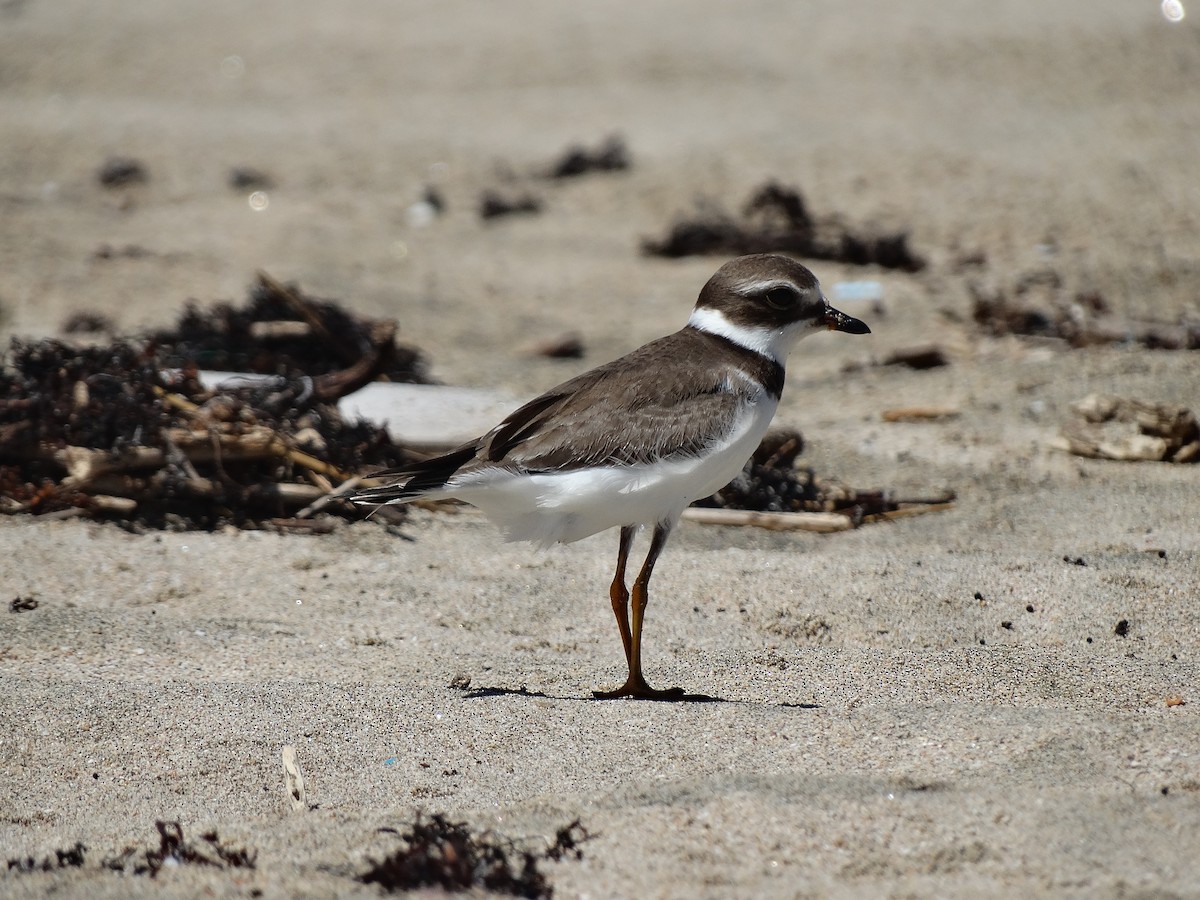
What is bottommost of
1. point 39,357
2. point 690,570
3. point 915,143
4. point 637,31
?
point 690,570

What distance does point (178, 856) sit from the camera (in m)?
3.10

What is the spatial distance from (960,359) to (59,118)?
9.88 metres

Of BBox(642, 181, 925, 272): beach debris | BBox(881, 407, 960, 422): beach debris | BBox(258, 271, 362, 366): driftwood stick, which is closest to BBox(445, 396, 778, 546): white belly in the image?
BBox(881, 407, 960, 422): beach debris

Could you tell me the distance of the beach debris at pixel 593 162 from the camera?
12.0 m

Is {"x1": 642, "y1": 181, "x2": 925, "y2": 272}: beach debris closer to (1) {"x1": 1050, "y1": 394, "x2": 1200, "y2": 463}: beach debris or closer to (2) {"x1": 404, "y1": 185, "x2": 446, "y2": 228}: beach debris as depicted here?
(2) {"x1": 404, "y1": 185, "x2": 446, "y2": 228}: beach debris

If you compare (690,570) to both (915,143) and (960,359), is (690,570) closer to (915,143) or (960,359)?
(960,359)

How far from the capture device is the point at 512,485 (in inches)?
164

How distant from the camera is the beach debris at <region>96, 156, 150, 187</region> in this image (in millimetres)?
12016

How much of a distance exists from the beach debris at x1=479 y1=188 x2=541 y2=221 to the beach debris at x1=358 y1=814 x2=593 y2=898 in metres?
8.63

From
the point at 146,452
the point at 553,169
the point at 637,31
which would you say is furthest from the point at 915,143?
the point at 146,452

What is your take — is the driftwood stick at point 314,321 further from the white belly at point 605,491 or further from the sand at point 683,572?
the white belly at point 605,491

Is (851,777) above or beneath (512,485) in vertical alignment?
beneath

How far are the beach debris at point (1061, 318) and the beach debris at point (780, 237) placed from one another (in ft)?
2.56

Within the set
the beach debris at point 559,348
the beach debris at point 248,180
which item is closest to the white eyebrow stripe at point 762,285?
the beach debris at point 559,348
